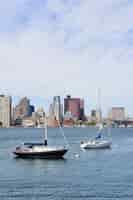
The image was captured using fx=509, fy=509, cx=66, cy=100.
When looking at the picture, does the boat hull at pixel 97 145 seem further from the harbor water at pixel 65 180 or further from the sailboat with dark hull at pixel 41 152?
the harbor water at pixel 65 180

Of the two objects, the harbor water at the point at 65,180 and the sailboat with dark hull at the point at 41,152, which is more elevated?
the sailboat with dark hull at the point at 41,152

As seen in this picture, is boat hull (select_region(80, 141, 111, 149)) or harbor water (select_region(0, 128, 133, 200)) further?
boat hull (select_region(80, 141, 111, 149))

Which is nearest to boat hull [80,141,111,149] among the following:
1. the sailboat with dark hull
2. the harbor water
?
the sailboat with dark hull

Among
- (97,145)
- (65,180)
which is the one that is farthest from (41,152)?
(97,145)

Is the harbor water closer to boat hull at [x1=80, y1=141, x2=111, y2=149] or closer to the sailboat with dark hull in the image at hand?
the sailboat with dark hull

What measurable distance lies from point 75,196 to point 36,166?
32.9 meters

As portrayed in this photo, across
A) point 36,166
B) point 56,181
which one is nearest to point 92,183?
point 56,181

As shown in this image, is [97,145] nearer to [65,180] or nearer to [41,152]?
[41,152]

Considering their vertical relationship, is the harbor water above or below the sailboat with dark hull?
below

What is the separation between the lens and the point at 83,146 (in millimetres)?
125438

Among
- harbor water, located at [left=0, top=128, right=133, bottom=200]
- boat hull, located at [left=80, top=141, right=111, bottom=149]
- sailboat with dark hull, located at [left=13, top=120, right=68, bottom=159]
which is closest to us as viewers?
harbor water, located at [left=0, top=128, right=133, bottom=200]

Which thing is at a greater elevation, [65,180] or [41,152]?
[41,152]

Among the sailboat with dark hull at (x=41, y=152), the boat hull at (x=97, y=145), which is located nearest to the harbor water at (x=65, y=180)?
the sailboat with dark hull at (x=41, y=152)

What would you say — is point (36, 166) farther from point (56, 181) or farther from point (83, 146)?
point (83, 146)
